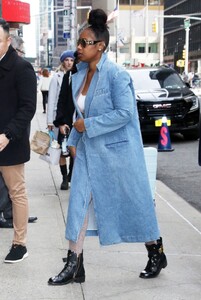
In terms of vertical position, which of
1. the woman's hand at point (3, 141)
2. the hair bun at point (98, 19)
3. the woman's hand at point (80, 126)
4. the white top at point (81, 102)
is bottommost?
the woman's hand at point (3, 141)

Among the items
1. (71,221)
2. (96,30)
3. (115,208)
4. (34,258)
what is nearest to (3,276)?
(34,258)

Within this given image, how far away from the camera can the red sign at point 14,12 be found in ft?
31.1

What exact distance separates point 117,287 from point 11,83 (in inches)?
66.2

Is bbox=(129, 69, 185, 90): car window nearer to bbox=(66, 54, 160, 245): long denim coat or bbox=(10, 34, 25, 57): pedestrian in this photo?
bbox=(10, 34, 25, 57): pedestrian

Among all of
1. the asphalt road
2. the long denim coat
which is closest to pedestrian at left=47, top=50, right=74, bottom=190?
the asphalt road

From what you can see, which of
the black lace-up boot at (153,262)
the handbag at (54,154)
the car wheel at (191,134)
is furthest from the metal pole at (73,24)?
the black lace-up boot at (153,262)

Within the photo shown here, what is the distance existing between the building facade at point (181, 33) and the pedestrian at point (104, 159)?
8738 centimetres

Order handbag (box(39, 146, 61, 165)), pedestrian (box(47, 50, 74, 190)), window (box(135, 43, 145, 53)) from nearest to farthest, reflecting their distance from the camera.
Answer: handbag (box(39, 146, 61, 165)) < pedestrian (box(47, 50, 74, 190)) < window (box(135, 43, 145, 53))

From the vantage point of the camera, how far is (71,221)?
3670mm

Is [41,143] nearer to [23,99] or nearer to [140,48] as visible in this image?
[23,99]

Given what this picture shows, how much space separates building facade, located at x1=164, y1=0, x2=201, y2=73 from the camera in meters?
98.8

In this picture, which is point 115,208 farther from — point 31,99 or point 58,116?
point 58,116

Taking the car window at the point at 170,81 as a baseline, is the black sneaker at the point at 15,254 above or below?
below

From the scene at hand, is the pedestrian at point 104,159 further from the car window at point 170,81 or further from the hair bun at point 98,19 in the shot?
the car window at point 170,81
